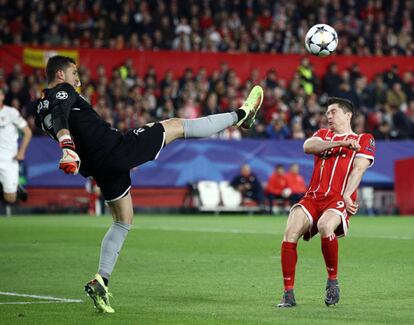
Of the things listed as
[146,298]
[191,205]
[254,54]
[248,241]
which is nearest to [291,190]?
[191,205]

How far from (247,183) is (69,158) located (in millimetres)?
21218

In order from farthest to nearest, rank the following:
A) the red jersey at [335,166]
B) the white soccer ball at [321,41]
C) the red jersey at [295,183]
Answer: the red jersey at [295,183]
the white soccer ball at [321,41]
the red jersey at [335,166]

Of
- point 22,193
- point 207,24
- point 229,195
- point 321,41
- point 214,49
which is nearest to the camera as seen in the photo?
point 321,41

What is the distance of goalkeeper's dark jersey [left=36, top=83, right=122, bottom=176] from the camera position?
Answer: 949 cm

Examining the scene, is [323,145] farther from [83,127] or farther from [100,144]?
[83,127]

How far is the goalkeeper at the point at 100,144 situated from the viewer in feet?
30.7

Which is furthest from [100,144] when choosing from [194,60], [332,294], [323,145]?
[194,60]

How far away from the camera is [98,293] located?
30.4 ft

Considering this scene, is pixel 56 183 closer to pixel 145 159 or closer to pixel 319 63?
pixel 319 63

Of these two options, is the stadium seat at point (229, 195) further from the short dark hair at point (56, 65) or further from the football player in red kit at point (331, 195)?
the short dark hair at point (56, 65)

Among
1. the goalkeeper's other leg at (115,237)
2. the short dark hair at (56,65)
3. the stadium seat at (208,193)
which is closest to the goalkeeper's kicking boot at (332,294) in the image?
the goalkeeper's other leg at (115,237)

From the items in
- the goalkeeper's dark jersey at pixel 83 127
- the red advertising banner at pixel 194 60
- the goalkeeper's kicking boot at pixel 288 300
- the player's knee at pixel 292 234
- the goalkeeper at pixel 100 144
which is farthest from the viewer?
the red advertising banner at pixel 194 60

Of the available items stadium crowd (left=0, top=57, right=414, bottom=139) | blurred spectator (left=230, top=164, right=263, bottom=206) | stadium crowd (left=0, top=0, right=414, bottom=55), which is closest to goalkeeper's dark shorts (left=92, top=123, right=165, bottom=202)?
stadium crowd (left=0, top=57, right=414, bottom=139)

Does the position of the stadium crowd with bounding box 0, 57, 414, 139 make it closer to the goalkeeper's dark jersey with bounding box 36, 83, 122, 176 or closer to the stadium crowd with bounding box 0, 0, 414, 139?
the stadium crowd with bounding box 0, 0, 414, 139
